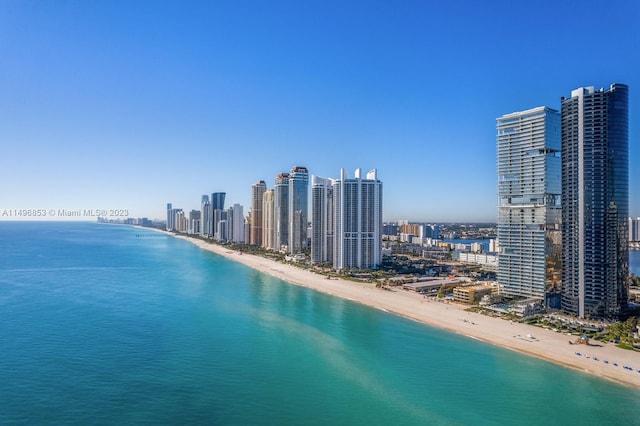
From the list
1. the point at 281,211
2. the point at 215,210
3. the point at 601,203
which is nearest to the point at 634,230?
the point at 281,211

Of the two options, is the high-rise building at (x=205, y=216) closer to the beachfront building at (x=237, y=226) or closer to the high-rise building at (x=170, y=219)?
the beachfront building at (x=237, y=226)

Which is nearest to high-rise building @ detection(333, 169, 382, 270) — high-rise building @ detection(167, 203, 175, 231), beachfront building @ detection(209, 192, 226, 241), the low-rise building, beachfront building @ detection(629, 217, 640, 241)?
the low-rise building

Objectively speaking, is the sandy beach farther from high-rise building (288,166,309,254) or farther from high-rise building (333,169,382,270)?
high-rise building (288,166,309,254)

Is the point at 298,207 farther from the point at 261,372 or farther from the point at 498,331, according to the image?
the point at 261,372

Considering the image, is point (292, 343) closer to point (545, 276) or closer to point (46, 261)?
point (545, 276)

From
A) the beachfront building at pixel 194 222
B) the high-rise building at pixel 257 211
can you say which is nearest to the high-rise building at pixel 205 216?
the beachfront building at pixel 194 222

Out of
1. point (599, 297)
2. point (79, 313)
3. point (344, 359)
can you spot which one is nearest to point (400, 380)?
point (344, 359)
